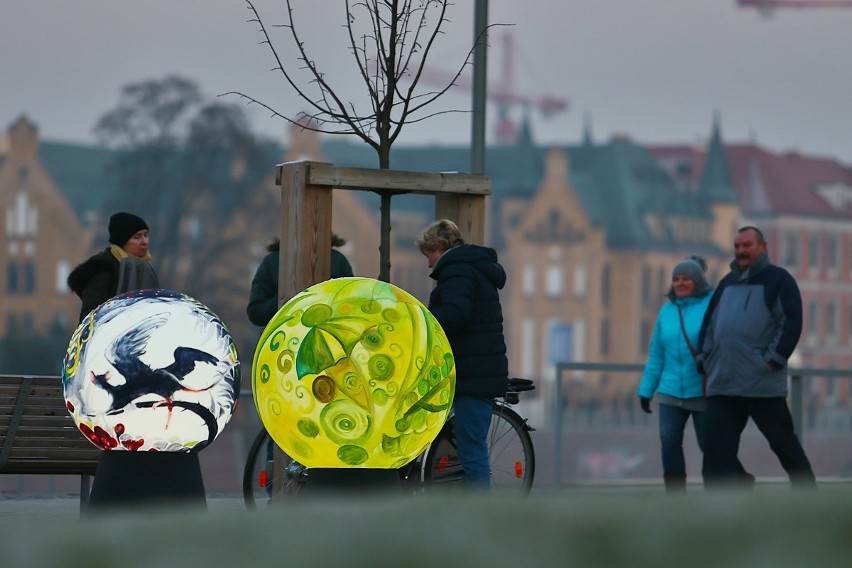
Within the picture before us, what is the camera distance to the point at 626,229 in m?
133

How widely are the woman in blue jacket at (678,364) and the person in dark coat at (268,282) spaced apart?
6.78ft

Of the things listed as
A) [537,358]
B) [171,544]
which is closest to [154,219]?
[537,358]

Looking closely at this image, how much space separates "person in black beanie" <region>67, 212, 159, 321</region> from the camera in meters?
7.85

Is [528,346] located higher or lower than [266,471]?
lower

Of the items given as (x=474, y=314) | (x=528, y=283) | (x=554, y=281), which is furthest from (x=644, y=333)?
(x=474, y=314)

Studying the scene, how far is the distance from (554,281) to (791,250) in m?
20.5

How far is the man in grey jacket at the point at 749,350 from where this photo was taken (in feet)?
27.6

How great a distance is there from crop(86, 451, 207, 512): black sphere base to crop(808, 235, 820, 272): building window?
438 feet

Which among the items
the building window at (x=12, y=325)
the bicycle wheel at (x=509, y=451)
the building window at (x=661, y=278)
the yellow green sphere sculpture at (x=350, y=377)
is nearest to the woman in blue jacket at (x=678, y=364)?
the bicycle wheel at (x=509, y=451)

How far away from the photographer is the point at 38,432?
7.37 metres

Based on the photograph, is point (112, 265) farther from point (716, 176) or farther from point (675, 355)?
point (716, 176)

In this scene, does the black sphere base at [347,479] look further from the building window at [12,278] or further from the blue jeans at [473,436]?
the building window at [12,278]

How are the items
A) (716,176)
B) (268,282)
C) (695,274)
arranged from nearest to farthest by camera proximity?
(268,282) < (695,274) < (716,176)

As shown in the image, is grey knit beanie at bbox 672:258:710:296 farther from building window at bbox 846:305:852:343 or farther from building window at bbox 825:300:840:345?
building window at bbox 846:305:852:343
